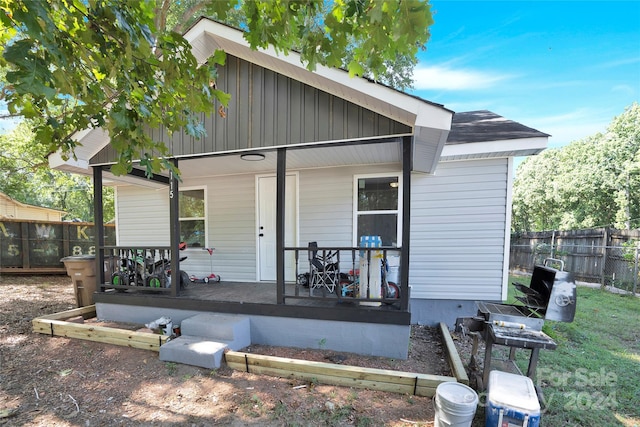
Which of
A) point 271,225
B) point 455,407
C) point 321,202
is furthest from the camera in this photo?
point 271,225

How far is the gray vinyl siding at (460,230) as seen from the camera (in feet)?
15.4

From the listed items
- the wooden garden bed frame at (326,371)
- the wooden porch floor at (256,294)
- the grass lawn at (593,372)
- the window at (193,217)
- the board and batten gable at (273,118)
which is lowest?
the grass lawn at (593,372)

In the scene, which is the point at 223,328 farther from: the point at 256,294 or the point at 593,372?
the point at 593,372

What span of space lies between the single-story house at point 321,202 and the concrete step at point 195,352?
66 cm

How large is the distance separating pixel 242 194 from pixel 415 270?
12.5 ft

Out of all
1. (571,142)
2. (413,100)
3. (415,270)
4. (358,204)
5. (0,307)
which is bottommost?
(0,307)

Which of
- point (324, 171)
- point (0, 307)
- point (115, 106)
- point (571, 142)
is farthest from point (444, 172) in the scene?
point (571, 142)

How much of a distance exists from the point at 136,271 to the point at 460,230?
18.4 feet

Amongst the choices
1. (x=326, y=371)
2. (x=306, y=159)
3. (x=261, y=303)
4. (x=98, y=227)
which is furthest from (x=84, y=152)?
(x=326, y=371)

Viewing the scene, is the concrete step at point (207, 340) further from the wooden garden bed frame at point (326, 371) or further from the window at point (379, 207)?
the window at point (379, 207)

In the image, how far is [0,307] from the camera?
217 inches

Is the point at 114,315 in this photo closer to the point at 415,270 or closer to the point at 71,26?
the point at 71,26

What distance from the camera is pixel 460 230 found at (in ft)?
15.9

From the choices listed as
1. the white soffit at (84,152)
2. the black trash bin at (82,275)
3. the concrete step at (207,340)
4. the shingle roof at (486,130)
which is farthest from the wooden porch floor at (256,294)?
the shingle roof at (486,130)
